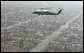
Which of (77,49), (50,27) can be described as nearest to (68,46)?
(77,49)

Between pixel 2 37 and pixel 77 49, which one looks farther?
pixel 2 37

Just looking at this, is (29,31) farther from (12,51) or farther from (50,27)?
(12,51)

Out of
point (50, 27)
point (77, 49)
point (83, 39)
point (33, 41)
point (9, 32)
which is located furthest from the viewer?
point (50, 27)

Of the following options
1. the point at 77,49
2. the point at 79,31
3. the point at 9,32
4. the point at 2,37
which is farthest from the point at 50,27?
the point at 77,49

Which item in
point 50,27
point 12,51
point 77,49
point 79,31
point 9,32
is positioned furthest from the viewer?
point 50,27

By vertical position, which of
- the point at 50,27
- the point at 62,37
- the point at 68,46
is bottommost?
the point at 50,27

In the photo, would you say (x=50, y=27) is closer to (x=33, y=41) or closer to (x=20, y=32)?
(x=20, y=32)

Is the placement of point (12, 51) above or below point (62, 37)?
above

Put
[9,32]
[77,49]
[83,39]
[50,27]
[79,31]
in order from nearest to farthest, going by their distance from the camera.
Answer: [77,49]
[83,39]
[9,32]
[79,31]
[50,27]

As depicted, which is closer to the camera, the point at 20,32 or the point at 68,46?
the point at 68,46
